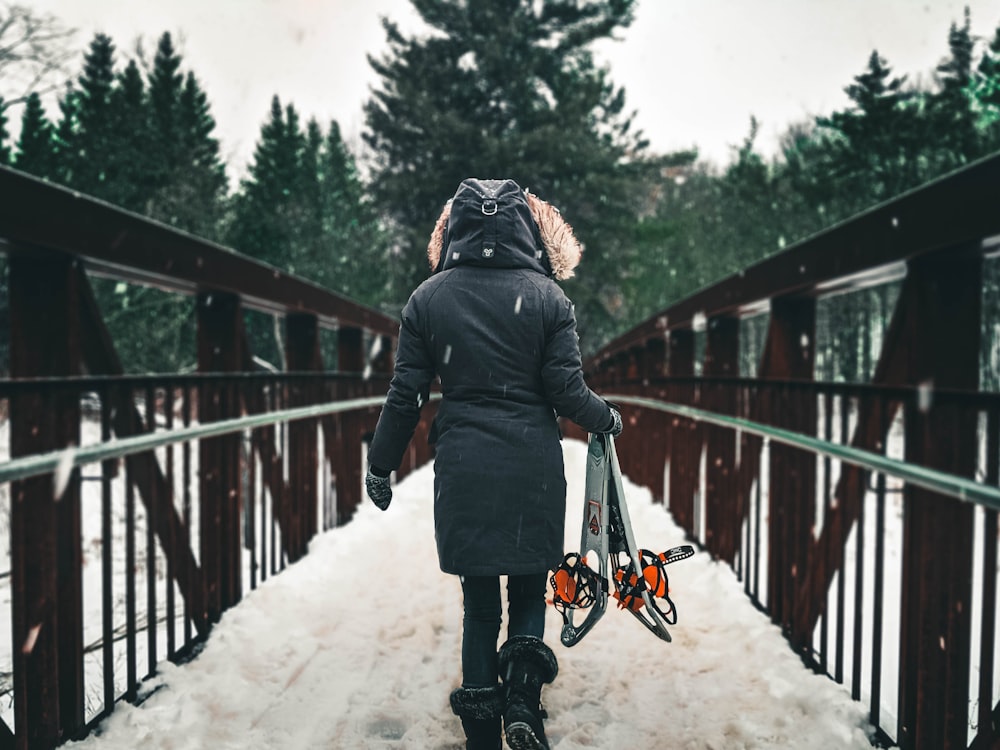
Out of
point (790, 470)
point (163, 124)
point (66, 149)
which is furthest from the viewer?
point (66, 149)

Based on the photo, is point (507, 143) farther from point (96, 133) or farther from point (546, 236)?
point (546, 236)

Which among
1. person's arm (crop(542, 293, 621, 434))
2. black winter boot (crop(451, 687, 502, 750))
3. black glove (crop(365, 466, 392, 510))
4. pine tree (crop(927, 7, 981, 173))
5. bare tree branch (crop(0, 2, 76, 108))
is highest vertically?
pine tree (crop(927, 7, 981, 173))

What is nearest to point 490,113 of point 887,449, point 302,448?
point 302,448

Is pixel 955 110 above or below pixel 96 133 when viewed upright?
below

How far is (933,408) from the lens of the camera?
2658 mm

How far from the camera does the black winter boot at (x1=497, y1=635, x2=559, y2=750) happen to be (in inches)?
104

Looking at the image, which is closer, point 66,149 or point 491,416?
point 491,416

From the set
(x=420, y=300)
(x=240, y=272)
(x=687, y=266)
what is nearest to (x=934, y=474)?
(x=420, y=300)

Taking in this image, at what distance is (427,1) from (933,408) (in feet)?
72.3

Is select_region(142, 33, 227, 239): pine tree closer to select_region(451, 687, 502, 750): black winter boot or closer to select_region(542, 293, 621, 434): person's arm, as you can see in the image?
select_region(542, 293, 621, 434): person's arm

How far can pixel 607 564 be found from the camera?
9.75ft

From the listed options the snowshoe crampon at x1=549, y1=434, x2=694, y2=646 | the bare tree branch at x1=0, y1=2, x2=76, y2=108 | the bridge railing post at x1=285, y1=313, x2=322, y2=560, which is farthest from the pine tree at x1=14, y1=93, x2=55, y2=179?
the snowshoe crampon at x1=549, y1=434, x2=694, y2=646

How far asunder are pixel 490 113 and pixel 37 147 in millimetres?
16693

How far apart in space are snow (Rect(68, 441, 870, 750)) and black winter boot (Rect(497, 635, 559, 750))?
0.30 metres
